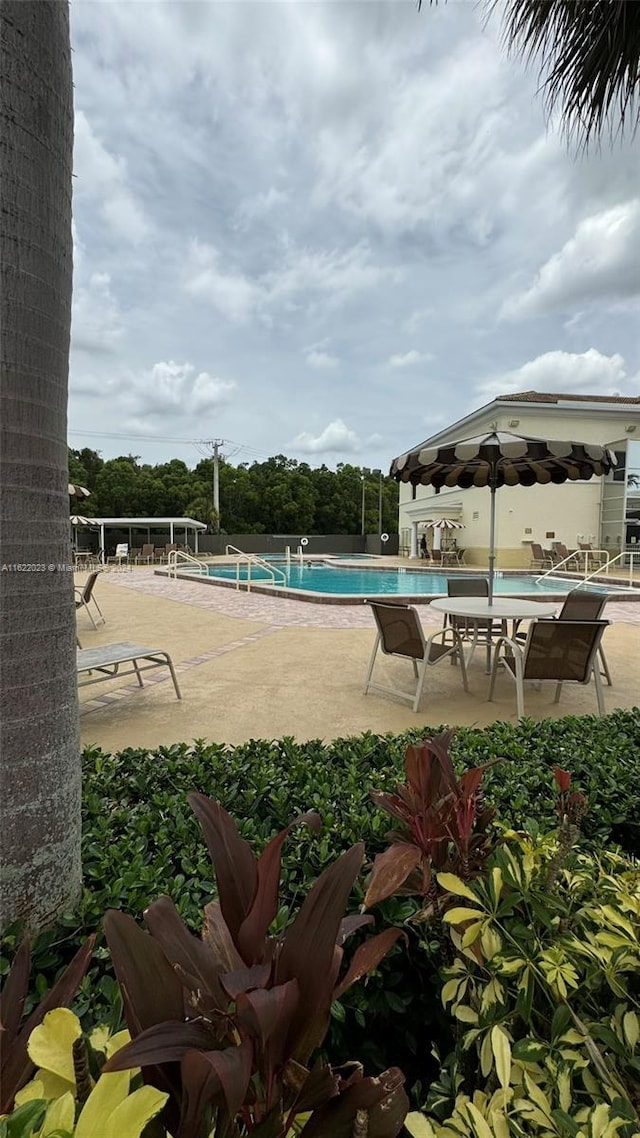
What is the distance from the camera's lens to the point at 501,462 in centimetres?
591

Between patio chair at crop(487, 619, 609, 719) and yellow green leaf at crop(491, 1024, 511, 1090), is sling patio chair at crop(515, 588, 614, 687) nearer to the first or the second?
patio chair at crop(487, 619, 609, 719)

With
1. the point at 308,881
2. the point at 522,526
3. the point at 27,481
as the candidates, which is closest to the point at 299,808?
the point at 308,881

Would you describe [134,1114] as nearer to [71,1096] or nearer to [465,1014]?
[71,1096]

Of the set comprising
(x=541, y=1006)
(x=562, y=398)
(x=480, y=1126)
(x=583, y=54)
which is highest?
(x=562, y=398)

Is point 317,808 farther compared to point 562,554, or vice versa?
point 562,554

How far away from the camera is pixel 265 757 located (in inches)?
88.0

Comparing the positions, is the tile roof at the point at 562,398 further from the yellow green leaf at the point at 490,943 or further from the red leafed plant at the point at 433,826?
the yellow green leaf at the point at 490,943

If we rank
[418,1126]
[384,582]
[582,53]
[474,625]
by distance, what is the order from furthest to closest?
1. [384,582]
2. [474,625]
3. [582,53]
4. [418,1126]

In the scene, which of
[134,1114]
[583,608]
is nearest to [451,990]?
[134,1114]

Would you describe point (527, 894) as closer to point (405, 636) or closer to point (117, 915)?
point (117, 915)

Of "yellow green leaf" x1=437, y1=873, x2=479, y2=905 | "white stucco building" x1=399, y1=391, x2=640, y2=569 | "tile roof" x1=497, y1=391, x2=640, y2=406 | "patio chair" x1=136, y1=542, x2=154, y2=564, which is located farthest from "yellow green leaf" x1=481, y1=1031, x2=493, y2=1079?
"patio chair" x1=136, y1=542, x2=154, y2=564

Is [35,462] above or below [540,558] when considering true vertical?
above

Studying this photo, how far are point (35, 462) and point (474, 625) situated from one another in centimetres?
494

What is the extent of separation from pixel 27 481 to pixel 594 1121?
1.47m
